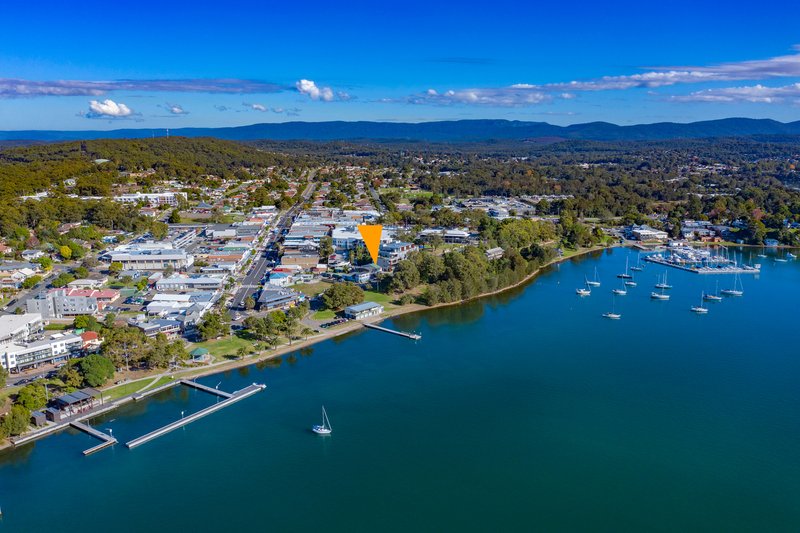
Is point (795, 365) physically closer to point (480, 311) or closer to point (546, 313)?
point (546, 313)

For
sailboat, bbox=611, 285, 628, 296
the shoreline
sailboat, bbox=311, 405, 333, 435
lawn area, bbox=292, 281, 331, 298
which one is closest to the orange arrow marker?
lawn area, bbox=292, 281, 331, 298

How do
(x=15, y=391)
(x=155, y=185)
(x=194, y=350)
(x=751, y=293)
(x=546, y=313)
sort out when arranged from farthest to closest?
1. (x=155, y=185)
2. (x=751, y=293)
3. (x=546, y=313)
4. (x=194, y=350)
5. (x=15, y=391)

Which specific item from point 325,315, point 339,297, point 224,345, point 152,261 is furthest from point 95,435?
point 152,261

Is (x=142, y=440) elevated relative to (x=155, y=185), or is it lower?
lower

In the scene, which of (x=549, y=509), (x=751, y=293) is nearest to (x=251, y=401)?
(x=549, y=509)

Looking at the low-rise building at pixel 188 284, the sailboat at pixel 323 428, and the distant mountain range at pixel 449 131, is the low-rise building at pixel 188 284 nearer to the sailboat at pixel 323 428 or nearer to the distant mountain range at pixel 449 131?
the sailboat at pixel 323 428

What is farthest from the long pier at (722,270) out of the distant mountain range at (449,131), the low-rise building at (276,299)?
the distant mountain range at (449,131)

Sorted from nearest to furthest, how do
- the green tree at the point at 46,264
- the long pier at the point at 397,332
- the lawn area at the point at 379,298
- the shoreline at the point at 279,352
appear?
the shoreline at the point at 279,352, the long pier at the point at 397,332, the lawn area at the point at 379,298, the green tree at the point at 46,264
